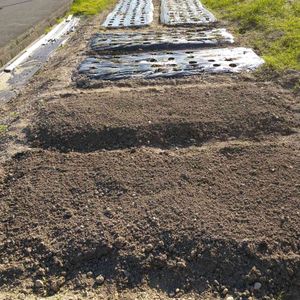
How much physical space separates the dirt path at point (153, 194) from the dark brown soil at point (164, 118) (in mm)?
11

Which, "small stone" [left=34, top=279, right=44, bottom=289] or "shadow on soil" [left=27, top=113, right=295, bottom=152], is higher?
"shadow on soil" [left=27, top=113, right=295, bottom=152]

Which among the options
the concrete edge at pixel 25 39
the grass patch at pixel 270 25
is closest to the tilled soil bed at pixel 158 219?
the grass patch at pixel 270 25

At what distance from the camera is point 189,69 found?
16.8 feet

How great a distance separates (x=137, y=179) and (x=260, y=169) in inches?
37.8

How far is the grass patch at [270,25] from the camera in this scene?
5.19 m

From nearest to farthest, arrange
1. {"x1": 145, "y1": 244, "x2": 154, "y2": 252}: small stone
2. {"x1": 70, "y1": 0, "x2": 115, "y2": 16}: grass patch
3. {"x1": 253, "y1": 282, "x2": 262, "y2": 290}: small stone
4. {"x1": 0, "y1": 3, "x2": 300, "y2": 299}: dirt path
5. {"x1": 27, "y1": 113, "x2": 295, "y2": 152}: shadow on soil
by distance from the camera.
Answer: {"x1": 253, "y1": 282, "x2": 262, "y2": 290}: small stone → {"x1": 0, "y1": 3, "x2": 300, "y2": 299}: dirt path → {"x1": 145, "y1": 244, "x2": 154, "y2": 252}: small stone → {"x1": 27, "y1": 113, "x2": 295, "y2": 152}: shadow on soil → {"x1": 70, "y1": 0, "x2": 115, "y2": 16}: grass patch

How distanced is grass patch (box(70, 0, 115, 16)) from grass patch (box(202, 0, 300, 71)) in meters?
2.72

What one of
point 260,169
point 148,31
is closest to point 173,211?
point 260,169

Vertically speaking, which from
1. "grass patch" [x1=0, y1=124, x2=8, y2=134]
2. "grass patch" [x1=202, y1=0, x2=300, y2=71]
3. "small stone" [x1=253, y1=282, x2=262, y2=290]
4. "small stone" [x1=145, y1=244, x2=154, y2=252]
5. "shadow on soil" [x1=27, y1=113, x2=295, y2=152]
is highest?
"grass patch" [x1=202, y1=0, x2=300, y2=71]

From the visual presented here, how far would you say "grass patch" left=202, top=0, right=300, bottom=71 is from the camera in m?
5.19

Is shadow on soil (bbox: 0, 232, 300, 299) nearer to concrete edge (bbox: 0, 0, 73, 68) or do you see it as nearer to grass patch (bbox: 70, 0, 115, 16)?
concrete edge (bbox: 0, 0, 73, 68)

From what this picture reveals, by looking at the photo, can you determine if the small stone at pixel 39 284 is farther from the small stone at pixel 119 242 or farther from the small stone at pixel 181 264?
the small stone at pixel 181 264

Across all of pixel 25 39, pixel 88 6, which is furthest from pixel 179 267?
pixel 88 6

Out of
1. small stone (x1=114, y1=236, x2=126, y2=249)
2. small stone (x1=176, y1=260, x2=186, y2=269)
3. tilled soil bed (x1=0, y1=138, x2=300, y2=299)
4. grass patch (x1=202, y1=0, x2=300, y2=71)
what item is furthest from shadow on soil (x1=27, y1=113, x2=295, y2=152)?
grass patch (x1=202, y1=0, x2=300, y2=71)
